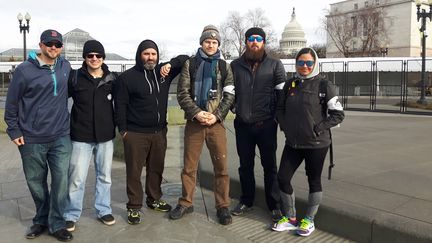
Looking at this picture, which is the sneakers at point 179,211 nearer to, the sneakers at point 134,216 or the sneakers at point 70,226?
the sneakers at point 134,216

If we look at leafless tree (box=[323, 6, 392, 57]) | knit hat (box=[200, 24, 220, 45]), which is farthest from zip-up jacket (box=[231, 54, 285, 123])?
leafless tree (box=[323, 6, 392, 57])

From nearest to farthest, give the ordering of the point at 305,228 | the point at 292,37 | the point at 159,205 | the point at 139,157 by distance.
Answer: the point at 305,228
the point at 139,157
the point at 159,205
the point at 292,37

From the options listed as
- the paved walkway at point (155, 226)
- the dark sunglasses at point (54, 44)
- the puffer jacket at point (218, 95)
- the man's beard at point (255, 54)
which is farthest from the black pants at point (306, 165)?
the dark sunglasses at point (54, 44)

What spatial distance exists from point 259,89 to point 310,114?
73 centimetres

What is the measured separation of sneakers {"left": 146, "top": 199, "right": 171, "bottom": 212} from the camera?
5.00m

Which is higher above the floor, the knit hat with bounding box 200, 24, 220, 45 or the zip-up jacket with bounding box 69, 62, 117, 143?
the knit hat with bounding box 200, 24, 220, 45

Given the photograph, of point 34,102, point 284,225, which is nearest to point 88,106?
point 34,102

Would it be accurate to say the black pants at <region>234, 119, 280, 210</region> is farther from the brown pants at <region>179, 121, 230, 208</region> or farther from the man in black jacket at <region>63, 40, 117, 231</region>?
the man in black jacket at <region>63, 40, 117, 231</region>

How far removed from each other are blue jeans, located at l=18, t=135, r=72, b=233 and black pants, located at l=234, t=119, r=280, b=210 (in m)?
1.93

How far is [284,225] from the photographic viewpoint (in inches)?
172

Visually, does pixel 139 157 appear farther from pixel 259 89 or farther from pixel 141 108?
pixel 259 89

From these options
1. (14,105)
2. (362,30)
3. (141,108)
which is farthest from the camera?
(362,30)

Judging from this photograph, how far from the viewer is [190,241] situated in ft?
13.5

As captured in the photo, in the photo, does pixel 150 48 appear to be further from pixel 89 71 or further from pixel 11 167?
pixel 11 167
